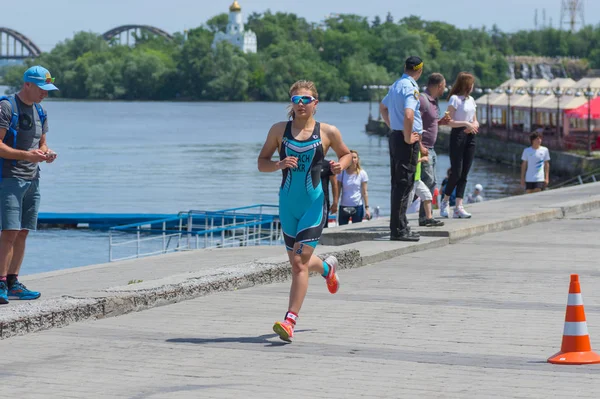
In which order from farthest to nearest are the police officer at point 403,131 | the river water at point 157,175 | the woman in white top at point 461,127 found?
1. the river water at point 157,175
2. the woman in white top at point 461,127
3. the police officer at point 403,131

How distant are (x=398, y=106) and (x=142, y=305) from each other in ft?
13.1

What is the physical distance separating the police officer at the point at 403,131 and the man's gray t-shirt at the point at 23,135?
4.11 m

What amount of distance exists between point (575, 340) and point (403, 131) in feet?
16.9

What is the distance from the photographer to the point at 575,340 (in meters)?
6.75

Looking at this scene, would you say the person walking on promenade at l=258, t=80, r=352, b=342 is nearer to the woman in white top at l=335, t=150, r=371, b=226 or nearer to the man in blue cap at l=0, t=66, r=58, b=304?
the man in blue cap at l=0, t=66, r=58, b=304

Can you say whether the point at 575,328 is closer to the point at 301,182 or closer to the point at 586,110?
the point at 301,182

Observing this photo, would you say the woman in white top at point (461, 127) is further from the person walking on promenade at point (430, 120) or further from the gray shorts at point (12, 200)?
the gray shorts at point (12, 200)

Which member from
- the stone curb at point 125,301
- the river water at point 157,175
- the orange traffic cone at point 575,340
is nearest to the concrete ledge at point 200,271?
the stone curb at point 125,301

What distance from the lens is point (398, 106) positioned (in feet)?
38.6

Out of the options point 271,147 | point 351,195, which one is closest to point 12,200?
point 271,147

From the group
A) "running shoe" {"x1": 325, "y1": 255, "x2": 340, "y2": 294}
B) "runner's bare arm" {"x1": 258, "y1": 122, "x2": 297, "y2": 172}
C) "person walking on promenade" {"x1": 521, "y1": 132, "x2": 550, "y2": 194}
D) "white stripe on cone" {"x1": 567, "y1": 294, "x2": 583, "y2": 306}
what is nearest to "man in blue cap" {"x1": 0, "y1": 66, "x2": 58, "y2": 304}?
"runner's bare arm" {"x1": 258, "y1": 122, "x2": 297, "y2": 172}

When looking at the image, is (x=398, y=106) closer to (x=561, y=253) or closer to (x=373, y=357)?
(x=561, y=253)

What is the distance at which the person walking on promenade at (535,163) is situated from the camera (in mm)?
20797

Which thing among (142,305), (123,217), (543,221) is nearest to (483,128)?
(123,217)
